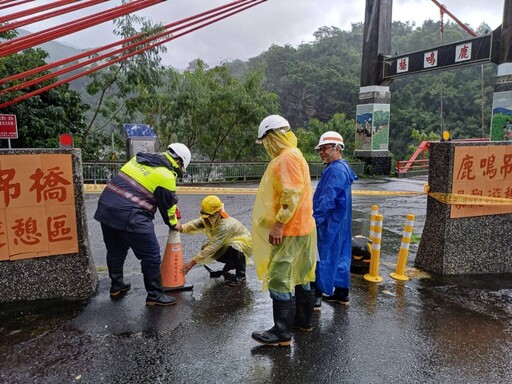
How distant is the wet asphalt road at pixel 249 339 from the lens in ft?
9.50

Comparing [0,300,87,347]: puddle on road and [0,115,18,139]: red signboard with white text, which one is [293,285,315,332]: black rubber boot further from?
[0,115,18,139]: red signboard with white text

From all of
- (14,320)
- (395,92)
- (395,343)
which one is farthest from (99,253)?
(395,92)

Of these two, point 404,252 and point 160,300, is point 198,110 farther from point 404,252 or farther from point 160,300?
point 160,300

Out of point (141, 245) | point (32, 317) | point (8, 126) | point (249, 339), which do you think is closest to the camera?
point (249, 339)

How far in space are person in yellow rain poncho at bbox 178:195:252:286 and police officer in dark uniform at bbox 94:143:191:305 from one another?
588 millimetres

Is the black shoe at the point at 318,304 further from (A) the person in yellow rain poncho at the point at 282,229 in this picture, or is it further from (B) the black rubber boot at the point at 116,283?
(B) the black rubber boot at the point at 116,283

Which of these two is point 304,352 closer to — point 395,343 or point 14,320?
point 395,343

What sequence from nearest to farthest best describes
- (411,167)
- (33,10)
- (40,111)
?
(33,10), (40,111), (411,167)

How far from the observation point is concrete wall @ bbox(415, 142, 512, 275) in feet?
16.8

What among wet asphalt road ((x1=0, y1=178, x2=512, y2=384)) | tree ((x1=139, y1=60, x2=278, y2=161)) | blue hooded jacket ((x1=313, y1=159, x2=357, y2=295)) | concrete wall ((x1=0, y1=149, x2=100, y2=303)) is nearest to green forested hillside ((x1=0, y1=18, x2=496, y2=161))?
tree ((x1=139, y1=60, x2=278, y2=161))

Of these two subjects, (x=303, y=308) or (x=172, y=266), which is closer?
(x=303, y=308)

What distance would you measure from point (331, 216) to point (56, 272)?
9.18ft

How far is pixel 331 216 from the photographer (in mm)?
3787

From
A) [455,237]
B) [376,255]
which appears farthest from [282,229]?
[455,237]
